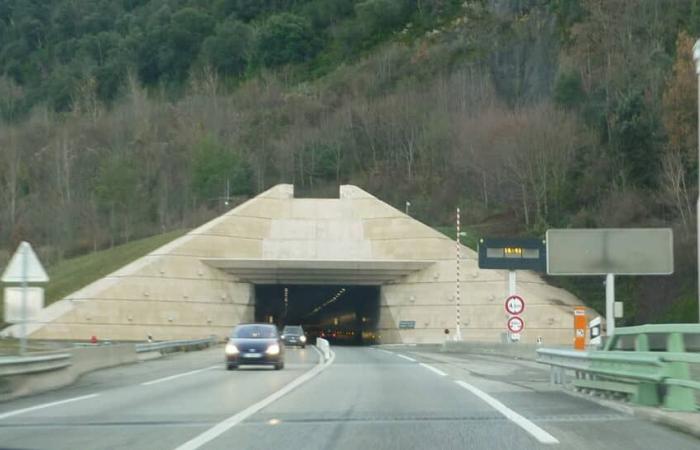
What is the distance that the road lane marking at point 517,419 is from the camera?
13727 millimetres

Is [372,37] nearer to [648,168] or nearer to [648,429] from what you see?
[648,168]

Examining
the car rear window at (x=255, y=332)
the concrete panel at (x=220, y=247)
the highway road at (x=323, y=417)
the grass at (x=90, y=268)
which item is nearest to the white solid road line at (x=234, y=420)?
the highway road at (x=323, y=417)

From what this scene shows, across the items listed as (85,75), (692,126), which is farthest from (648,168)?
(85,75)

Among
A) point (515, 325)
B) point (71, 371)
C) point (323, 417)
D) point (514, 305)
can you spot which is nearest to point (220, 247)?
point (515, 325)

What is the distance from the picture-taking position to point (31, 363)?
23656mm

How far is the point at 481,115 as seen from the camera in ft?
309

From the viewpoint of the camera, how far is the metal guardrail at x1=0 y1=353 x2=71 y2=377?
72.2 ft

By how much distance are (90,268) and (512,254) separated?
103 feet

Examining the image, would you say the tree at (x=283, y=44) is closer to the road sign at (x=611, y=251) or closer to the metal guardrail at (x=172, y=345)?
the metal guardrail at (x=172, y=345)

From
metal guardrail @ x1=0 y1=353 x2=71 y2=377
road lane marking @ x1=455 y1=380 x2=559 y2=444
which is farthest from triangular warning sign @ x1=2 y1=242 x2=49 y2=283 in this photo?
road lane marking @ x1=455 y1=380 x2=559 y2=444

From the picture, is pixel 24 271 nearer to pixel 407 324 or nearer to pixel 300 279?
pixel 407 324

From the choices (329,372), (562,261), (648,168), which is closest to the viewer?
(329,372)

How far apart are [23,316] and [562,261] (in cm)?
2445

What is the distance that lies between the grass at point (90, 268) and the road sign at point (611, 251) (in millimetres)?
38357
